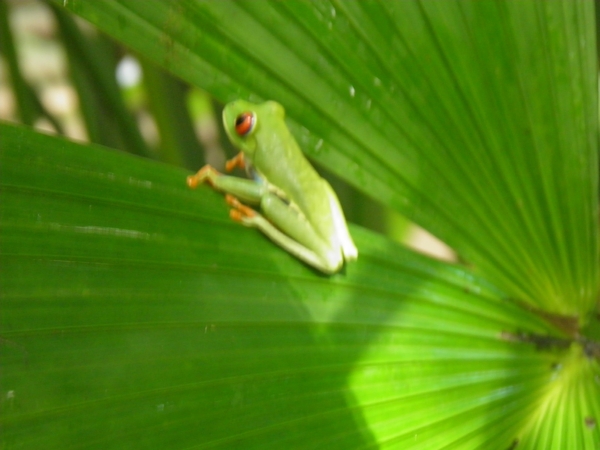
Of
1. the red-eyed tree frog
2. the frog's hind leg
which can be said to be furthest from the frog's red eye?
the frog's hind leg

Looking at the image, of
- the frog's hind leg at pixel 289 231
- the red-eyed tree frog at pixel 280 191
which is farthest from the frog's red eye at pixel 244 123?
the frog's hind leg at pixel 289 231

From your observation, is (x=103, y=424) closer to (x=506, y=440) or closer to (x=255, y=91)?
(x=255, y=91)

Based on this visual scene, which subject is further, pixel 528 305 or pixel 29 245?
pixel 528 305

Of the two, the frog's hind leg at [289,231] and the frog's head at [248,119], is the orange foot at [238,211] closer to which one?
the frog's hind leg at [289,231]

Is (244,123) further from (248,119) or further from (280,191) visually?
(280,191)

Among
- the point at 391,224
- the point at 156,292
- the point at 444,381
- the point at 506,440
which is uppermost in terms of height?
the point at 391,224

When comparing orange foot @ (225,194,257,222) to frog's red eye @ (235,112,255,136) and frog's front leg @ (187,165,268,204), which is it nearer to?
frog's front leg @ (187,165,268,204)

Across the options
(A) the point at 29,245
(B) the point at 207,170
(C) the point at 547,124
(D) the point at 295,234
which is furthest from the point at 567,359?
(A) the point at 29,245
